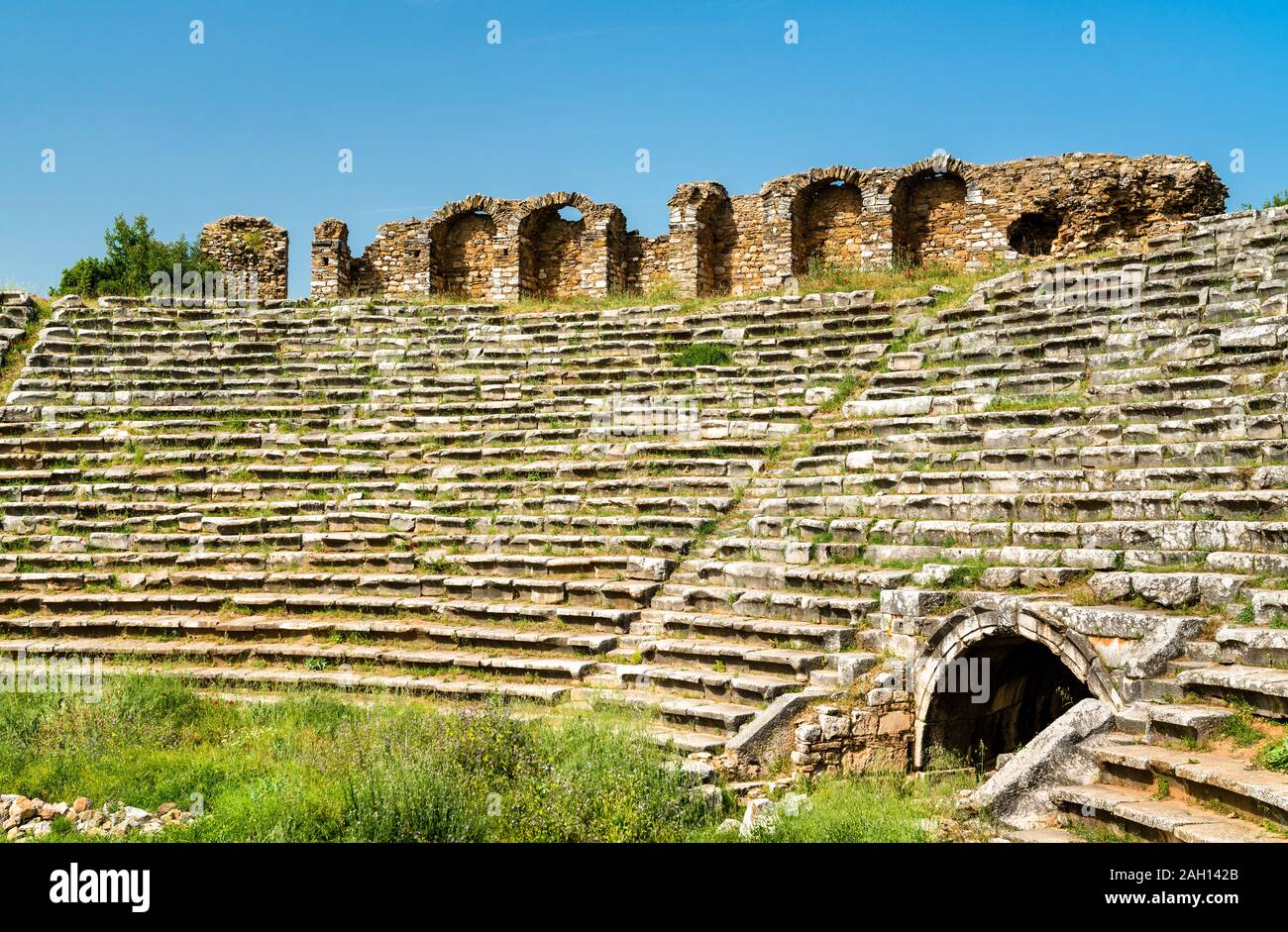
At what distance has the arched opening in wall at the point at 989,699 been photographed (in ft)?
29.0

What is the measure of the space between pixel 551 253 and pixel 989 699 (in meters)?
16.1

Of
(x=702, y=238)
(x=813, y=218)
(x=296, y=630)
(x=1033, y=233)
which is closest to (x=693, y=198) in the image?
(x=702, y=238)

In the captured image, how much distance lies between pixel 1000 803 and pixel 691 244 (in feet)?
52.3

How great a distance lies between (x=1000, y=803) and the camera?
23.2 feet

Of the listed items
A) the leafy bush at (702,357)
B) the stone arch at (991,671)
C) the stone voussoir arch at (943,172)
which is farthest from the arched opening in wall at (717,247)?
the stone arch at (991,671)

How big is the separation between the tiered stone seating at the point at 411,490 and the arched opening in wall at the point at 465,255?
3.65m

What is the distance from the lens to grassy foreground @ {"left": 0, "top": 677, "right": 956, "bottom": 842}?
672cm

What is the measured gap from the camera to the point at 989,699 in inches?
362

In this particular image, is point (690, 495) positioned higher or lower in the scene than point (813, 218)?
lower

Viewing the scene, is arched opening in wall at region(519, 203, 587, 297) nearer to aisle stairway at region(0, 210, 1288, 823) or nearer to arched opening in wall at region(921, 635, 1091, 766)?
aisle stairway at region(0, 210, 1288, 823)

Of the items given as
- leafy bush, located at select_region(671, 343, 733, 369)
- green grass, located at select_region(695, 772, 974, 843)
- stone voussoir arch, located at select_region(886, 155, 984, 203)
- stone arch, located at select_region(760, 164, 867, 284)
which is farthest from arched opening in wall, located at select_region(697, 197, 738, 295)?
green grass, located at select_region(695, 772, 974, 843)

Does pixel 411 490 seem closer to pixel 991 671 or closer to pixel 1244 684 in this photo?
pixel 991 671

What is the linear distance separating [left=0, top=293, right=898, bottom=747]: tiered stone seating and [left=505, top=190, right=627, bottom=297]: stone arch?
3.46 metres

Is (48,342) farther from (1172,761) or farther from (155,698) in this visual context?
(1172,761)
